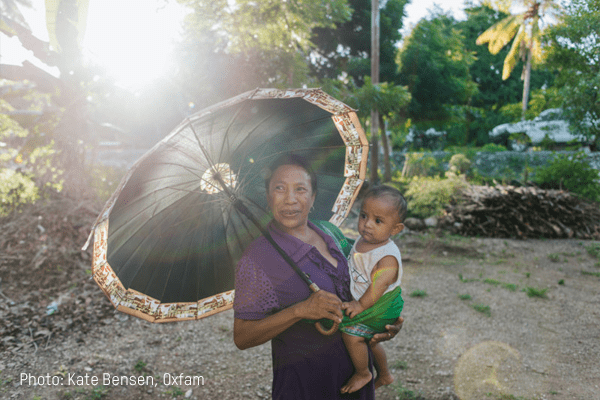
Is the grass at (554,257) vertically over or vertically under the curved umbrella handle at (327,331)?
under

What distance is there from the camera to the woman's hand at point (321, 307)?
1.36m

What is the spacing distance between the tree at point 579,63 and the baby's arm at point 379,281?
17.4 feet

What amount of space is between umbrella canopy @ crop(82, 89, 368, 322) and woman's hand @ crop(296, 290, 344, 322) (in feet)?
2.13

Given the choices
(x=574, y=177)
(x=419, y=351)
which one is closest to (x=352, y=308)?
(x=419, y=351)

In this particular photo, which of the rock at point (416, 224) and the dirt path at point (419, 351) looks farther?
the rock at point (416, 224)

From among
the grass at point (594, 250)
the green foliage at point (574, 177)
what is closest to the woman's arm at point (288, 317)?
the grass at point (594, 250)

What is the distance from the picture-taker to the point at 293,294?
4.91 feet

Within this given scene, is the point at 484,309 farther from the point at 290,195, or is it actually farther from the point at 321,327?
the point at 290,195

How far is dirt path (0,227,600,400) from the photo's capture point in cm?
337

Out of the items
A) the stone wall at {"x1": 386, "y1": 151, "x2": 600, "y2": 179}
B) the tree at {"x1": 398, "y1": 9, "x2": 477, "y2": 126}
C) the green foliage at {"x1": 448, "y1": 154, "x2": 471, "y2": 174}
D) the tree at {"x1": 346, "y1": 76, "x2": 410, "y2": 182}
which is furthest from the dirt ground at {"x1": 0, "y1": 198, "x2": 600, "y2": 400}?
the tree at {"x1": 398, "y1": 9, "x2": 477, "y2": 126}

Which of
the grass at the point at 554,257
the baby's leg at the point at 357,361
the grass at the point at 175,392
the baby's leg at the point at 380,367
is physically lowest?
the grass at the point at 175,392

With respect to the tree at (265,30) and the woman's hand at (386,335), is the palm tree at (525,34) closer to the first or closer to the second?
the tree at (265,30)

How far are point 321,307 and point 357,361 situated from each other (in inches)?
18.9

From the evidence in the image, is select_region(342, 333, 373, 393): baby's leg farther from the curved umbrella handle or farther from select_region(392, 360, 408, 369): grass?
select_region(392, 360, 408, 369): grass
